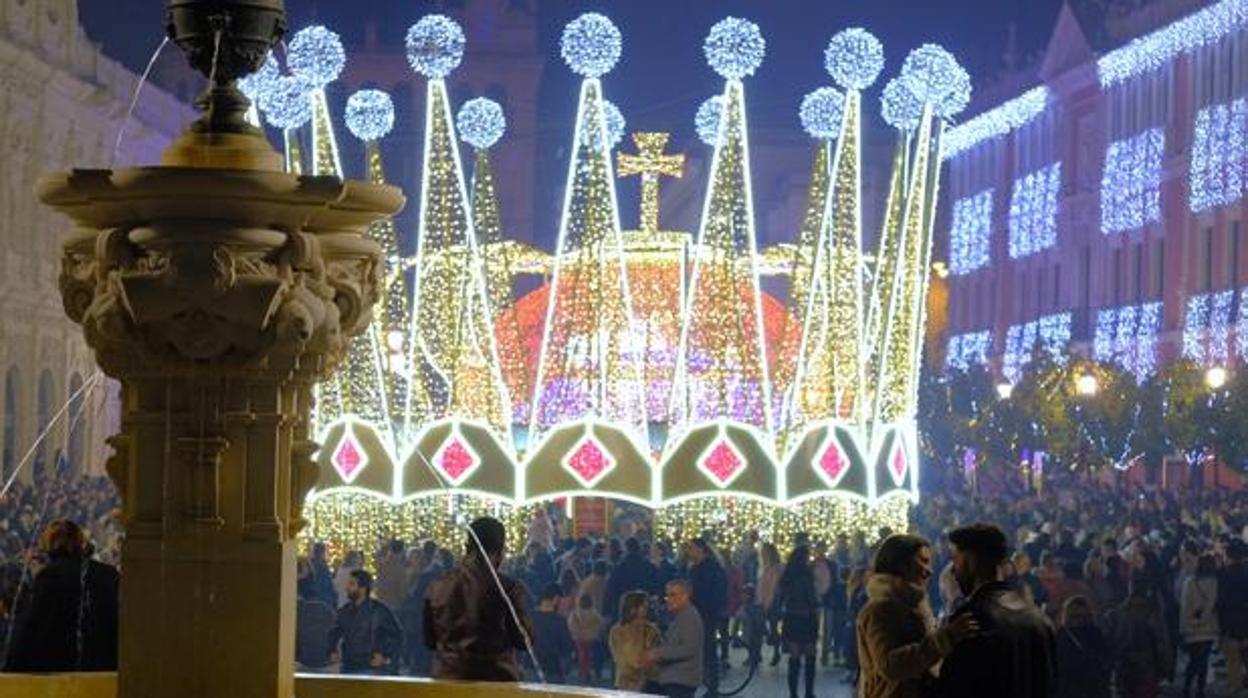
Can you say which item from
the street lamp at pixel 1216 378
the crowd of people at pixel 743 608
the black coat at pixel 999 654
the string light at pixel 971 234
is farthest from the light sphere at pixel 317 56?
the string light at pixel 971 234

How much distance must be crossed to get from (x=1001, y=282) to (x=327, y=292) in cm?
7421

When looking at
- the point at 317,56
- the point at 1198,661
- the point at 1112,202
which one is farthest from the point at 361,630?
the point at 1112,202

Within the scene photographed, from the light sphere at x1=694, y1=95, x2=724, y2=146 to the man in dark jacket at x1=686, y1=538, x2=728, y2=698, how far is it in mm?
7692

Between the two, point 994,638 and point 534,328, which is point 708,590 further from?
point 994,638

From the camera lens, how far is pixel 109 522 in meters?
26.3

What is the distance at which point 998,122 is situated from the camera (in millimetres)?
84625

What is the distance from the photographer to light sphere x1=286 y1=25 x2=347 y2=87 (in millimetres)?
26484

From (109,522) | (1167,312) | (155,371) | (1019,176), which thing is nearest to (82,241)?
(155,371)

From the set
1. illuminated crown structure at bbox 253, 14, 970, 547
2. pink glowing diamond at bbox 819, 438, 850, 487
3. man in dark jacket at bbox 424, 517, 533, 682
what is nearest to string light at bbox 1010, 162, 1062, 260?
illuminated crown structure at bbox 253, 14, 970, 547

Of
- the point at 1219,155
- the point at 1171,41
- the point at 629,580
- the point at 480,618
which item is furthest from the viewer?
the point at 1171,41

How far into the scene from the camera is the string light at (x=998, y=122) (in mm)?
80000

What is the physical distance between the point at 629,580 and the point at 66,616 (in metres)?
10.9

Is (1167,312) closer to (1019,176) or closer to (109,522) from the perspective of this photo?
(1019,176)

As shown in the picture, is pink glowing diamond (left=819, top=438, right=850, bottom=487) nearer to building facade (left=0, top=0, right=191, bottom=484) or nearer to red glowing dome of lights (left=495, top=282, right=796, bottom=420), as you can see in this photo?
red glowing dome of lights (left=495, top=282, right=796, bottom=420)
